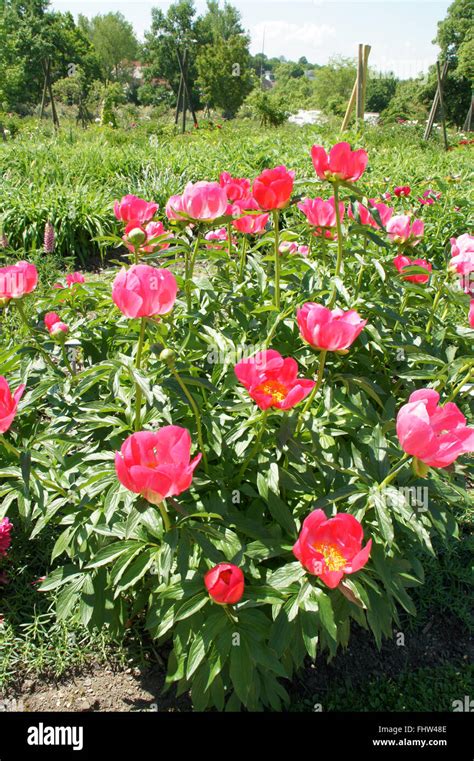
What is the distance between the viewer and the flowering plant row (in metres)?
1.34

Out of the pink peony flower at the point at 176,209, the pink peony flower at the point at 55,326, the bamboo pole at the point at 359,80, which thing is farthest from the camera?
the bamboo pole at the point at 359,80

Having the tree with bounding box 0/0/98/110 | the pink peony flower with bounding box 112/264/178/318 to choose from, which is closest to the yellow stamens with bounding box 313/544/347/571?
the pink peony flower with bounding box 112/264/178/318

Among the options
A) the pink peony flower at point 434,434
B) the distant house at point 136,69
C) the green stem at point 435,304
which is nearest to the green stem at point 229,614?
the pink peony flower at point 434,434

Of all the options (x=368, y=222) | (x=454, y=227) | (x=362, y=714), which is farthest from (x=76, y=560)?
(x=454, y=227)

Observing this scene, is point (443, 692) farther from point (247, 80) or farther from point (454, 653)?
point (247, 80)

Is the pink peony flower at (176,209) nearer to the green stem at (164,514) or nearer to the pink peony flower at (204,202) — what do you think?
the pink peony flower at (204,202)

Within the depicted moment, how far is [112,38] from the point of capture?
48.9 m

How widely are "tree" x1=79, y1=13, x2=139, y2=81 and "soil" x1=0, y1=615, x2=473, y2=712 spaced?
175 feet

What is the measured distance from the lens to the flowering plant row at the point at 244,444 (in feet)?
4.39

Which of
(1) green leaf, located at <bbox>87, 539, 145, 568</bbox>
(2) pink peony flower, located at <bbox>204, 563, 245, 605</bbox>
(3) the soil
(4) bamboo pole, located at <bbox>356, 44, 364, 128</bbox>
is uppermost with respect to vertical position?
(4) bamboo pole, located at <bbox>356, 44, 364, 128</bbox>

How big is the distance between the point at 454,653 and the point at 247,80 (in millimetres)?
33722

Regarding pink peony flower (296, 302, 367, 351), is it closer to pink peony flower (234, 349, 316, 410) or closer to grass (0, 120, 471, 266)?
pink peony flower (234, 349, 316, 410)

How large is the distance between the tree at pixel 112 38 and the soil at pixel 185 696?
53.3 metres

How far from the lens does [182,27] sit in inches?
1827
